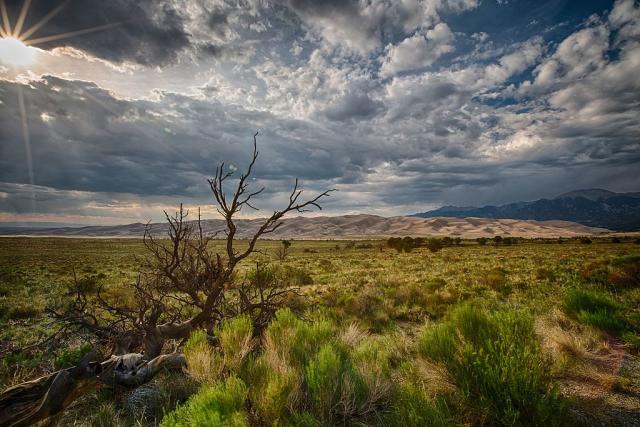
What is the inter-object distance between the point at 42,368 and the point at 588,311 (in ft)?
35.2

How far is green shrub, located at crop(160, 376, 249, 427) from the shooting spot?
8.43 feet

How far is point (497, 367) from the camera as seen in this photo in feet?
9.43

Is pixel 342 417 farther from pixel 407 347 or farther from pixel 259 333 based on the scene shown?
pixel 259 333

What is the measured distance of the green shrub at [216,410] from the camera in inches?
101

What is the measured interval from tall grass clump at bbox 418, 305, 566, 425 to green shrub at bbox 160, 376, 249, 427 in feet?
7.12

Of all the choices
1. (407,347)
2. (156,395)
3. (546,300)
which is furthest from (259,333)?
(546,300)

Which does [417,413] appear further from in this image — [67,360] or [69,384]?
[67,360]

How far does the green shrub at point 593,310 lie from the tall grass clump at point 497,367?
321cm

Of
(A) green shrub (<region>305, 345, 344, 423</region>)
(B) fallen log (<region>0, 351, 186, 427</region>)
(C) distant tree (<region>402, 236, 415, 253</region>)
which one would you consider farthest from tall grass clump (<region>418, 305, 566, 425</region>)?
(C) distant tree (<region>402, 236, 415, 253</region>)

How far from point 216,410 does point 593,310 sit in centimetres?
765

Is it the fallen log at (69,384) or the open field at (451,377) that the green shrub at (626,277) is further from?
the fallen log at (69,384)

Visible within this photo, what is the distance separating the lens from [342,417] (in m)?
3.29

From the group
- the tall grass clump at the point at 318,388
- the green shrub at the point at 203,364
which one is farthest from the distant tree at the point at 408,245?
the green shrub at the point at 203,364

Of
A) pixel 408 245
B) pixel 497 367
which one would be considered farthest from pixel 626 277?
pixel 408 245
